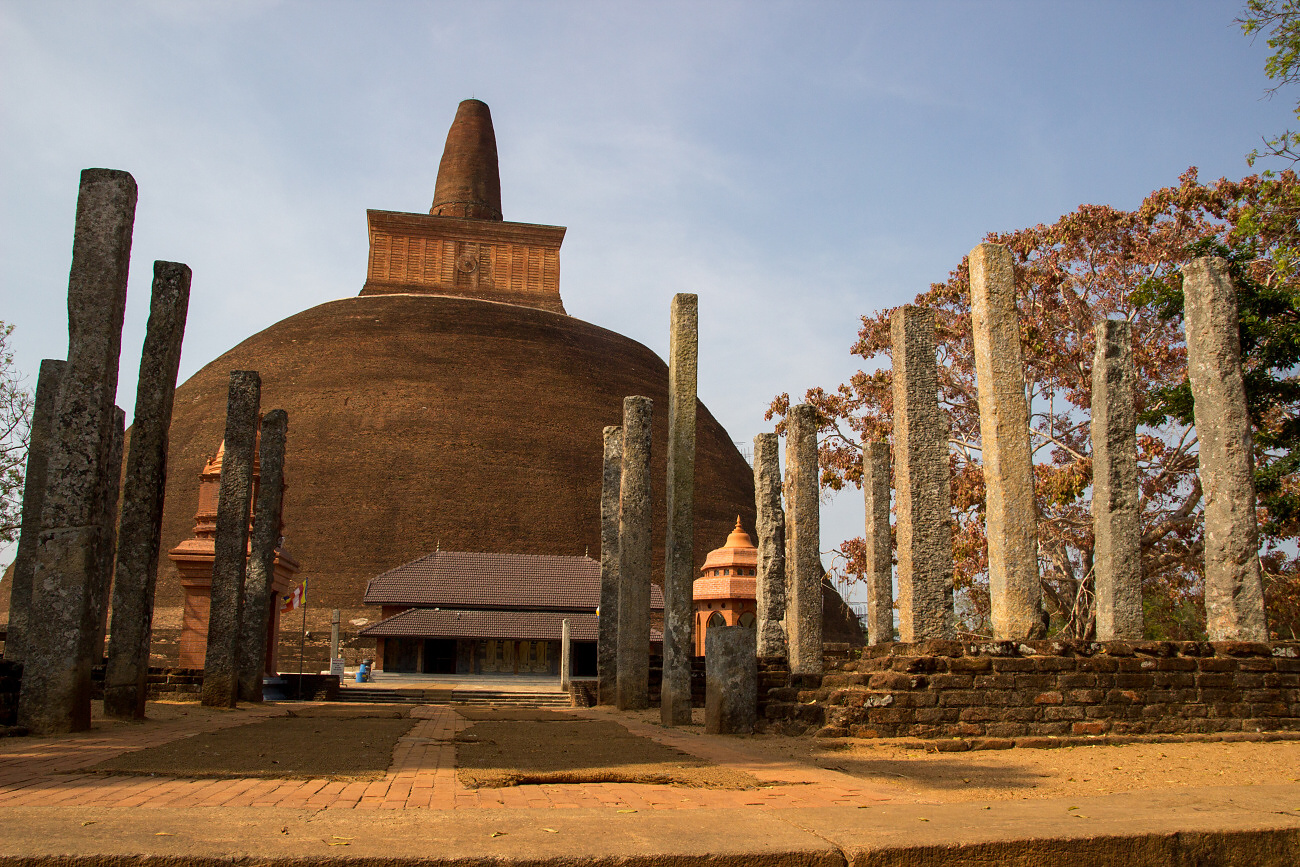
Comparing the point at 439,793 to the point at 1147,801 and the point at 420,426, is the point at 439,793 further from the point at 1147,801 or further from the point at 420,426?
the point at 420,426

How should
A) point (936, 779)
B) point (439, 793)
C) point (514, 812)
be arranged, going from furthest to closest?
point (936, 779) < point (439, 793) < point (514, 812)

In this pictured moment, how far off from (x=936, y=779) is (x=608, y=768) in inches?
70.2

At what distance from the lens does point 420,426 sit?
3553cm

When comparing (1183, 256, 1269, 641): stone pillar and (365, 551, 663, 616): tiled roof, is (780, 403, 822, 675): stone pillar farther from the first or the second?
(365, 551, 663, 616): tiled roof

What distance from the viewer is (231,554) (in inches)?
416

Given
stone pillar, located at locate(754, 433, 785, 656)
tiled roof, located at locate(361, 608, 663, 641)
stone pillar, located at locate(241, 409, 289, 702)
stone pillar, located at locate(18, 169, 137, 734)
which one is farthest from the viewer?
tiled roof, located at locate(361, 608, 663, 641)

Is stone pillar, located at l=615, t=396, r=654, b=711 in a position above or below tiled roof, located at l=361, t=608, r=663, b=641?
above

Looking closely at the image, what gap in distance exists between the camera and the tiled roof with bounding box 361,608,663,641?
24.7 m

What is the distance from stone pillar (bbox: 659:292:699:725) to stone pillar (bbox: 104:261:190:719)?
4.43m

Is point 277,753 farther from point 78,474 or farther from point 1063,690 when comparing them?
point 1063,690

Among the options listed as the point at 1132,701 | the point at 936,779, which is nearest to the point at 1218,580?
the point at 1132,701

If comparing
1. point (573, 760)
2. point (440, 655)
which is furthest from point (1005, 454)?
point (440, 655)

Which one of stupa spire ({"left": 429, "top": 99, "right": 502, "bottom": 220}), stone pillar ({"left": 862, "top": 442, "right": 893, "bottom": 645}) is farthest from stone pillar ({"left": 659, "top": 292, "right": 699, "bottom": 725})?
stupa spire ({"left": 429, "top": 99, "right": 502, "bottom": 220})

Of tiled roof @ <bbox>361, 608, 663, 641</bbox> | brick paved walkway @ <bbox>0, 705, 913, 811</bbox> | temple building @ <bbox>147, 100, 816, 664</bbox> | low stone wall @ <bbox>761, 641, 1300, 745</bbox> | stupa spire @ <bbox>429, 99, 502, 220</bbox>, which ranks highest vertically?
stupa spire @ <bbox>429, 99, 502, 220</bbox>
